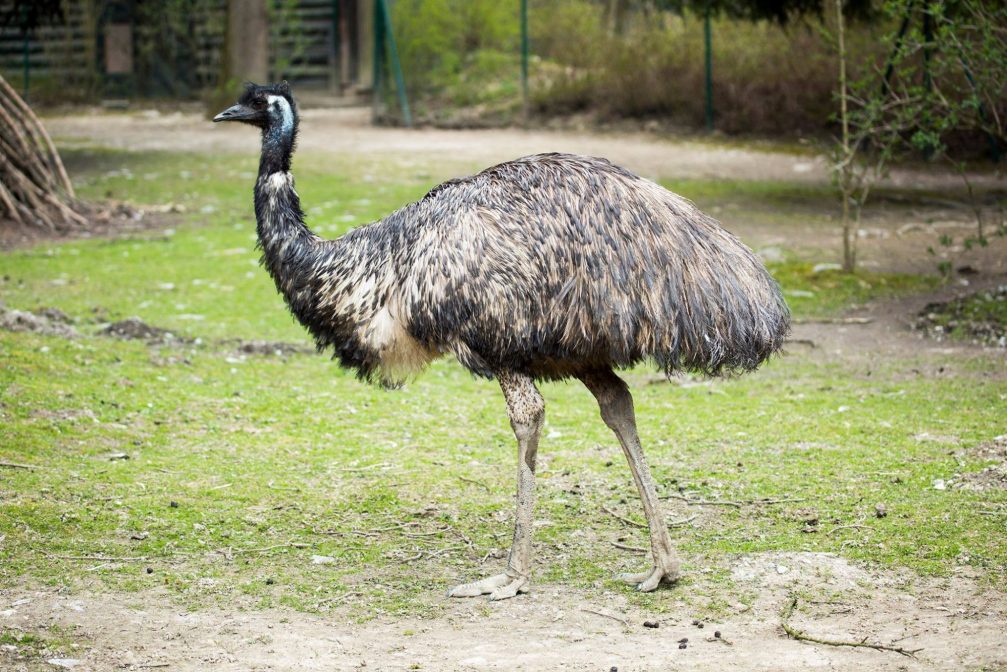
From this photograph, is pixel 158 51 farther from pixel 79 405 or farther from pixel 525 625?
pixel 525 625

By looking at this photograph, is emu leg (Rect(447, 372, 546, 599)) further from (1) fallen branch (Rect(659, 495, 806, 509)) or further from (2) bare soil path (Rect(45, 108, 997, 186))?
(2) bare soil path (Rect(45, 108, 997, 186))

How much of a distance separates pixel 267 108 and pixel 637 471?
2365 millimetres

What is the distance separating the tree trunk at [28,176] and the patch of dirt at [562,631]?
9556 mm

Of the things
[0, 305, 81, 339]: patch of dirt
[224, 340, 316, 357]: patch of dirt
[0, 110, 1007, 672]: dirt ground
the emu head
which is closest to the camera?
[0, 110, 1007, 672]: dirt ground

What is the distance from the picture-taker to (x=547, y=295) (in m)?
5.22

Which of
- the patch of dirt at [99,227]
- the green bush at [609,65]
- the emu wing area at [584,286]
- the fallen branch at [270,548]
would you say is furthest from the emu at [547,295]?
the green bush at [609,65]

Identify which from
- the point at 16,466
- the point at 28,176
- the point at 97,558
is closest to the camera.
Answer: the point at 97,558

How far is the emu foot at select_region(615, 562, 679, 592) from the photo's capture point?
5.32 m

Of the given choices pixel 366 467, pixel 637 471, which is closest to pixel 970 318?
pixel 366 467

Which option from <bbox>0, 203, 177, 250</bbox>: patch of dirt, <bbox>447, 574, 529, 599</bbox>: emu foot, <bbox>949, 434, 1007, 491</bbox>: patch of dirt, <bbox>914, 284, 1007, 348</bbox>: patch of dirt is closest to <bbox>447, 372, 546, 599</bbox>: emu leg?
<bbox>447, 574, 529, 599</bbox>: emu foot

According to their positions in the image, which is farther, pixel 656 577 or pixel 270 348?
pixel 270 348

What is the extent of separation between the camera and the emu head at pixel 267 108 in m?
6.00

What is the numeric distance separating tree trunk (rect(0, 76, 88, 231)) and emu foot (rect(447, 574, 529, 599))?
995 cm

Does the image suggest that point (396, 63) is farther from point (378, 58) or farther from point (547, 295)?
point (547, 295)
